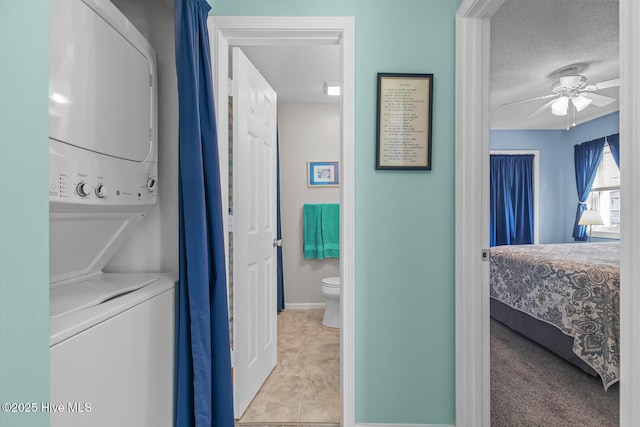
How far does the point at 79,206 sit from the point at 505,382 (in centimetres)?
259

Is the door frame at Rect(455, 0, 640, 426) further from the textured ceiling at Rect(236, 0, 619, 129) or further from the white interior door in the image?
the white interior door

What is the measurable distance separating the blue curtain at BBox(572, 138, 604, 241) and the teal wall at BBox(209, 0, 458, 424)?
397 centimetres

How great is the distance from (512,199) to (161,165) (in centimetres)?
548

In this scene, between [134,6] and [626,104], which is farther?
[134,6]

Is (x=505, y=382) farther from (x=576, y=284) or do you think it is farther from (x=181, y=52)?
(x=181, y=52)

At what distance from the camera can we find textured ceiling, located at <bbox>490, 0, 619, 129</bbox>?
Answer: 2.24m

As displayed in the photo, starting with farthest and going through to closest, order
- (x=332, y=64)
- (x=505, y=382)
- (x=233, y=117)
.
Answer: (x=332, y=64)
(x=505, y=382)
(x=233, y=117)

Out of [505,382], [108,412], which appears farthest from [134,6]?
[505,382]

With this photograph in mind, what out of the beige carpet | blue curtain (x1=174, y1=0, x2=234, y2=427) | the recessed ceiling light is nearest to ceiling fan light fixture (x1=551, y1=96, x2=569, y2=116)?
the recessed ceiling light

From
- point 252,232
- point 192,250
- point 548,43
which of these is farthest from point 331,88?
point 192,250

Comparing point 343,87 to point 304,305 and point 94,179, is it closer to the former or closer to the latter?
point 94,179

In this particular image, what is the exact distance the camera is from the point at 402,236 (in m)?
1.72

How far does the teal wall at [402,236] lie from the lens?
170 cm

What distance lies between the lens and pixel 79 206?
98cm
